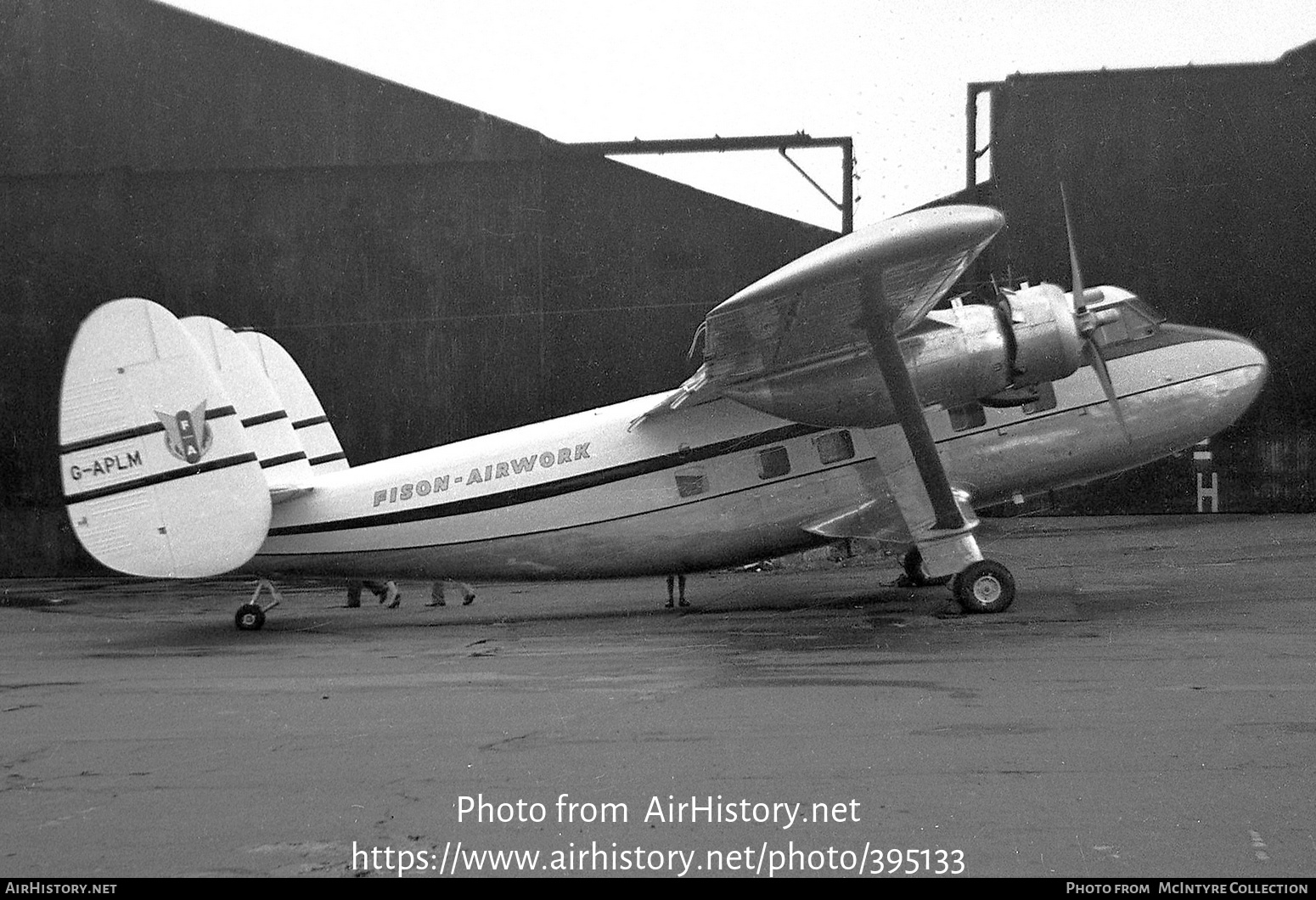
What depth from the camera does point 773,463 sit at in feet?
48.9

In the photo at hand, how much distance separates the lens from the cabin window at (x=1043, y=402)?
14852mm

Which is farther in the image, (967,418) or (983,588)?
(967,418)

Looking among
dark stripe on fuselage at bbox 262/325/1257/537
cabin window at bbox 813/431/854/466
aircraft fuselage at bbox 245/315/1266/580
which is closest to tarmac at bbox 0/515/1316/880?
aircraft fuselage at bbox 245/315/1266/580

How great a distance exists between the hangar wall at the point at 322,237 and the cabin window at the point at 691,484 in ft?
43.9

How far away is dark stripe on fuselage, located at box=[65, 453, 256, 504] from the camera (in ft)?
46.1

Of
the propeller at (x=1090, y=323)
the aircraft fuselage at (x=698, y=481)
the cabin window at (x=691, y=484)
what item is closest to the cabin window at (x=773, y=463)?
the aircraft fuselage at (x=698, y=481)

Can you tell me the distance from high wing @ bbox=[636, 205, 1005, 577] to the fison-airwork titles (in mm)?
6375

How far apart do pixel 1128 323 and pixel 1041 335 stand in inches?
71.0

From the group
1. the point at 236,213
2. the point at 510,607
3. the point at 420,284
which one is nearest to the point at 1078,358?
the point at 510,607

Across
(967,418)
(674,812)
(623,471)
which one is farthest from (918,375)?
(674,812)

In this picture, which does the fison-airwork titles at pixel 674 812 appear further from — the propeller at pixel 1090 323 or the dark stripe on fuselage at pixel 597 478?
the propeller at pixel 1090 323

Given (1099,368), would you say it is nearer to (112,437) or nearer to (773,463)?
(773,463)

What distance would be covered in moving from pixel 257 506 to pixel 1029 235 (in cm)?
1862

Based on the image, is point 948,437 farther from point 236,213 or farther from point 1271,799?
point 236,213
